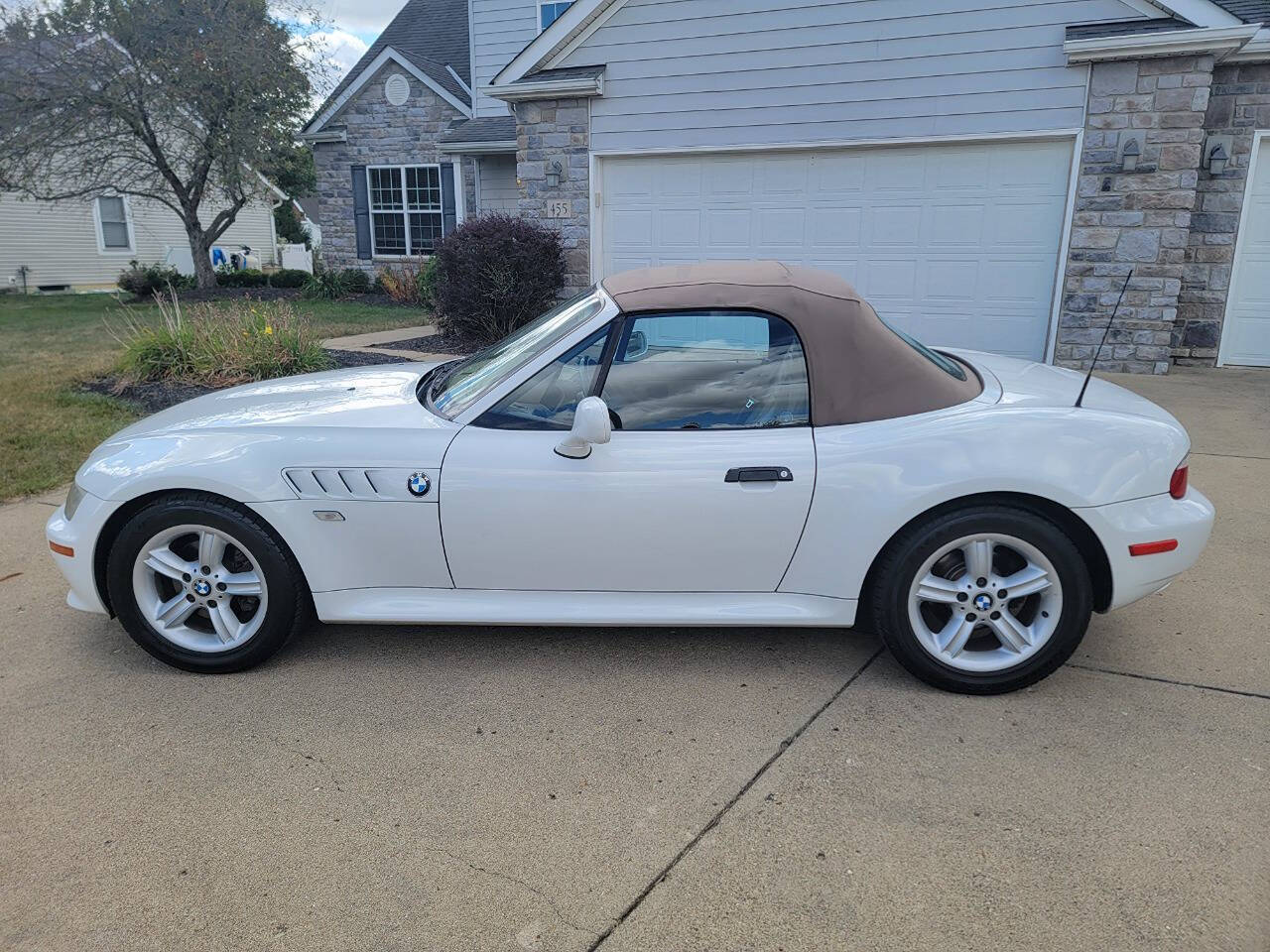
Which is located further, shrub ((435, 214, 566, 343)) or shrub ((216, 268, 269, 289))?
shrub ((216, 268, 269, 289))

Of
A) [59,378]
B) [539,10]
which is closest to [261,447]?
[59,378]

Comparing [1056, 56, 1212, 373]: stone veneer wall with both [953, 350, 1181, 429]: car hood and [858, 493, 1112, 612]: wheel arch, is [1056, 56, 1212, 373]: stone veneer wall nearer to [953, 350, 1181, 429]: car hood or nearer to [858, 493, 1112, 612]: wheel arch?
[953, 350, 1181, 429]: car hood

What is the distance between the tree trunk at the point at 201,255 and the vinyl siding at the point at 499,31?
300 inches

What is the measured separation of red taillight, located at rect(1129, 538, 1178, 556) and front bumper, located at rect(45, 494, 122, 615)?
359 centimetres

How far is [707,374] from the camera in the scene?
3.33 metres

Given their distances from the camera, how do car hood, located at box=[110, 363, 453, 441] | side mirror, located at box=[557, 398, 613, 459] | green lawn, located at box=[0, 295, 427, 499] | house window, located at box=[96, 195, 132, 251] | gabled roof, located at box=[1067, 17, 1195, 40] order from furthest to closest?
house window, located at box=[96, 195, 132, 251], gabled roof, located at box=[1067, 17, 1195, 40], green lawn, located at box=[0, 295, 427, 499], car hood, located at box=[110, 363, 453, 441], side mirror, located at box=[557, 398, 613, 459]

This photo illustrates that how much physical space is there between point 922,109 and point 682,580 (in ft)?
26.5

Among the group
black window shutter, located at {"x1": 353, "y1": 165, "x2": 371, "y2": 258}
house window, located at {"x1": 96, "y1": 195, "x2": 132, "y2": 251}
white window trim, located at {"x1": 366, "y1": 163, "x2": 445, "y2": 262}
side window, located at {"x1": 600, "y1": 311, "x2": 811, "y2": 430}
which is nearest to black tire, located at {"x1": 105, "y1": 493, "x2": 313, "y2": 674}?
side window, located at {"x1": 600, "y1": 311, "x2": 811, "y2": 430}

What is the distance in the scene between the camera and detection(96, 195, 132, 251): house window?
82.5ft

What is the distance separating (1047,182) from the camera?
9273 millimetres

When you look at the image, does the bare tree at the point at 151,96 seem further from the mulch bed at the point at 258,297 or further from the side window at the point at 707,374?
the side window at the point at 707,374

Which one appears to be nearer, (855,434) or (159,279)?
(855,434)

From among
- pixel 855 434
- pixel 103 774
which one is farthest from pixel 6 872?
pixel 855 434

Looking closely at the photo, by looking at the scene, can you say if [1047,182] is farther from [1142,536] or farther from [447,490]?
[447,490]
